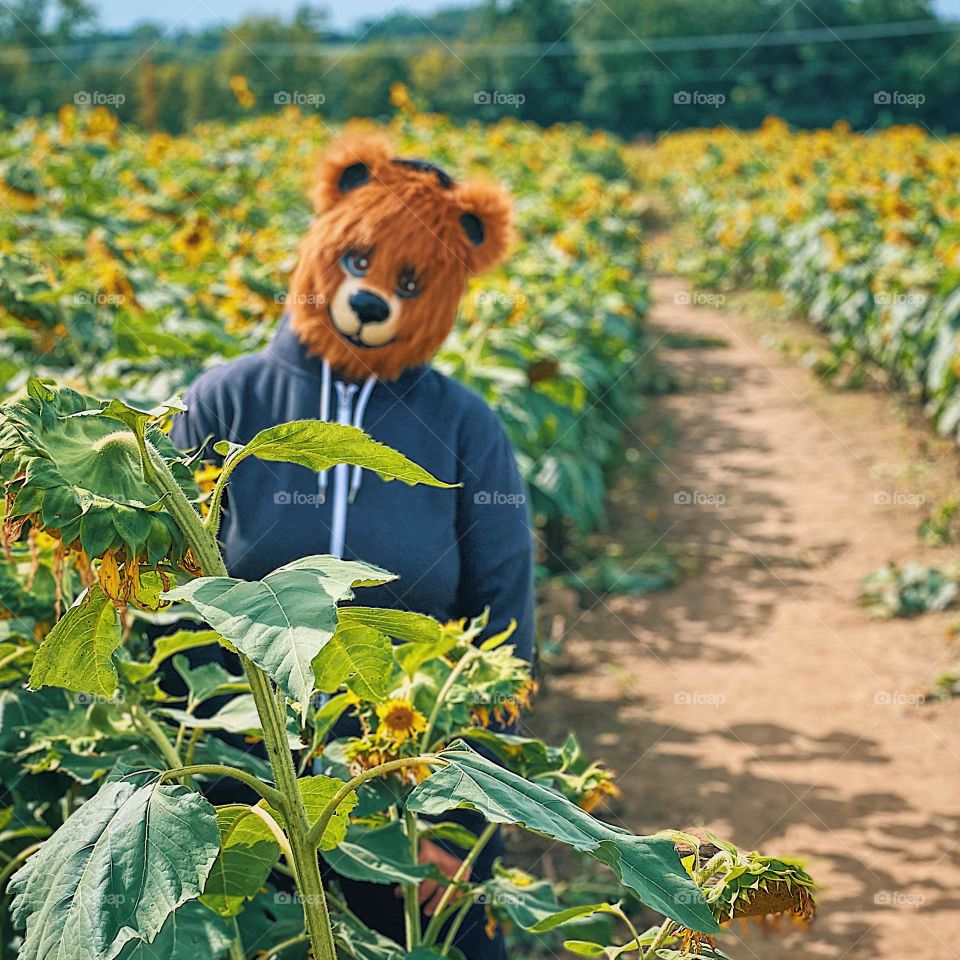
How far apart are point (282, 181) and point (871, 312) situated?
3.74 meters

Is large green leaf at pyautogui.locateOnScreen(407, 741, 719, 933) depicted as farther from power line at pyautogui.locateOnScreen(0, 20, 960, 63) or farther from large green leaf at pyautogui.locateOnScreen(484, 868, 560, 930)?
power line at pyautogui.locateOnScreen(0, 20, 960, 63)

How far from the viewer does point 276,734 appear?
938 mm

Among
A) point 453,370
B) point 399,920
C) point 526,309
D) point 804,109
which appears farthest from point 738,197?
point 804,109

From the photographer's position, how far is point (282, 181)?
23.8 feet

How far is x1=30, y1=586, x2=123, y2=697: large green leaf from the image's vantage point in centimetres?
95

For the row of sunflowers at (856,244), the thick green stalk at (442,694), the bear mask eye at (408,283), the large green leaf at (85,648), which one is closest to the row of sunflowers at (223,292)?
the bear mask eye at (408,283)

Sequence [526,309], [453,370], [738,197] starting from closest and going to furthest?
[453,370], [526,309], [738,197]

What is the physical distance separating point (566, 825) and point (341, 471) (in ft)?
4.00

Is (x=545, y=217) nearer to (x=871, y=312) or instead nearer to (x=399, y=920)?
(x=871, y=312)

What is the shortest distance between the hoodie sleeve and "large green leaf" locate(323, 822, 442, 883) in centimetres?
71

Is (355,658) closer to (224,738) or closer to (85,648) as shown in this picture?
(85,648)

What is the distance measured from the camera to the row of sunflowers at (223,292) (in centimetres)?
258

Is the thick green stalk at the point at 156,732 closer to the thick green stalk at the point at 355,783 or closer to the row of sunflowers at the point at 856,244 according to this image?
the thick green stalk at the point at 355,783

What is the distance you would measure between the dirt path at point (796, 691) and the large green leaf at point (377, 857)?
1.58 metres
